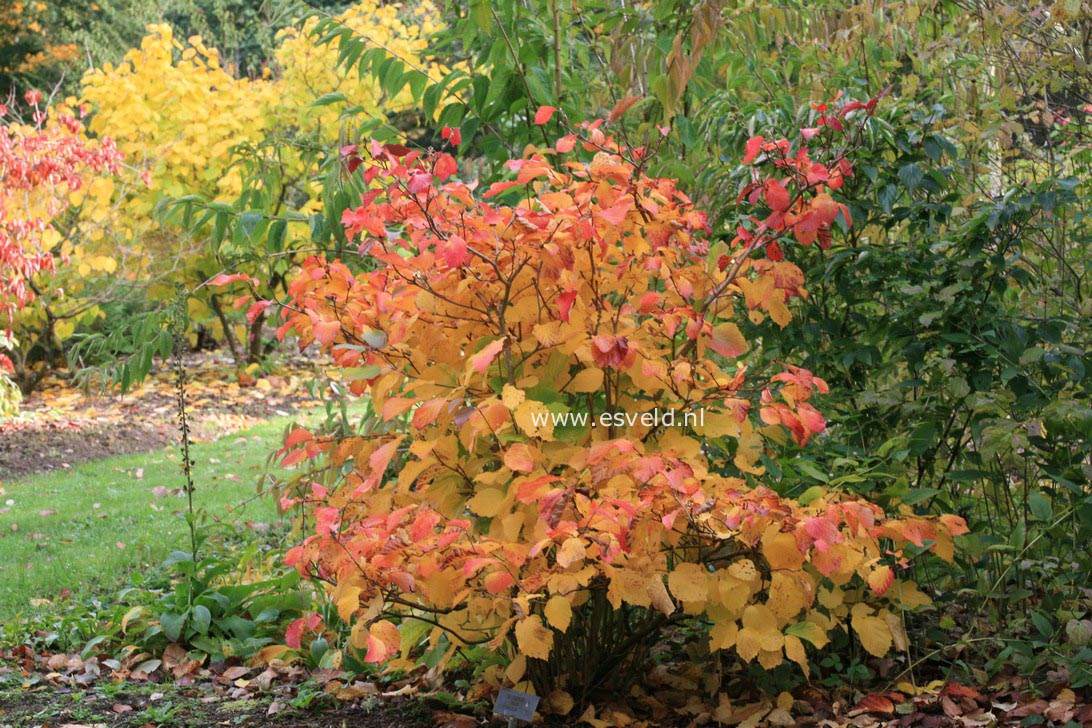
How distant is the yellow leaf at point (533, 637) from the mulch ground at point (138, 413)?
4547mm

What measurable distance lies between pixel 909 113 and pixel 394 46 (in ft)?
20.9

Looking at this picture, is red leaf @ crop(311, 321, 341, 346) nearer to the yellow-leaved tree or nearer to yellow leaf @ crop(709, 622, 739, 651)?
yellow leaf @ crop(709, 622, 739, 651)

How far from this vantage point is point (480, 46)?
3.58 meters

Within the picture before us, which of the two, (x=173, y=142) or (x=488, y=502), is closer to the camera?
(x=488, y=502)

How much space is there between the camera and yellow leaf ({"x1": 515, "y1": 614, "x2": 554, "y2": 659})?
2.06 meters

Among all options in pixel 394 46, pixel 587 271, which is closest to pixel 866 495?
pixel 587 271

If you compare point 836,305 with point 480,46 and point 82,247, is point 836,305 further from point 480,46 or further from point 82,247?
point 82,247

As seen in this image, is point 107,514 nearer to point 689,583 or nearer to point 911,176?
point 689,583

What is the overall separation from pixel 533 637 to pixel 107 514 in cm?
404

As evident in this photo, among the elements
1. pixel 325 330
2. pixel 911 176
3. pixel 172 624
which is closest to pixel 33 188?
pixel 172 624

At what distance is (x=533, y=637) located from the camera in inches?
81.5

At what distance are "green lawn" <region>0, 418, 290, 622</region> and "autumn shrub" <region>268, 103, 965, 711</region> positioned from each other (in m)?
1.37

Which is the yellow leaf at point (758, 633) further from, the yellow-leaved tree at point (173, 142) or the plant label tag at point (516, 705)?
the yellow-leaved tree at point (173, 142)

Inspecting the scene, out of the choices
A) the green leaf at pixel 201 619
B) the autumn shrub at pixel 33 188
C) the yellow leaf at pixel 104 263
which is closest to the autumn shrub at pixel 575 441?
the green leaf at pixel 201 619
